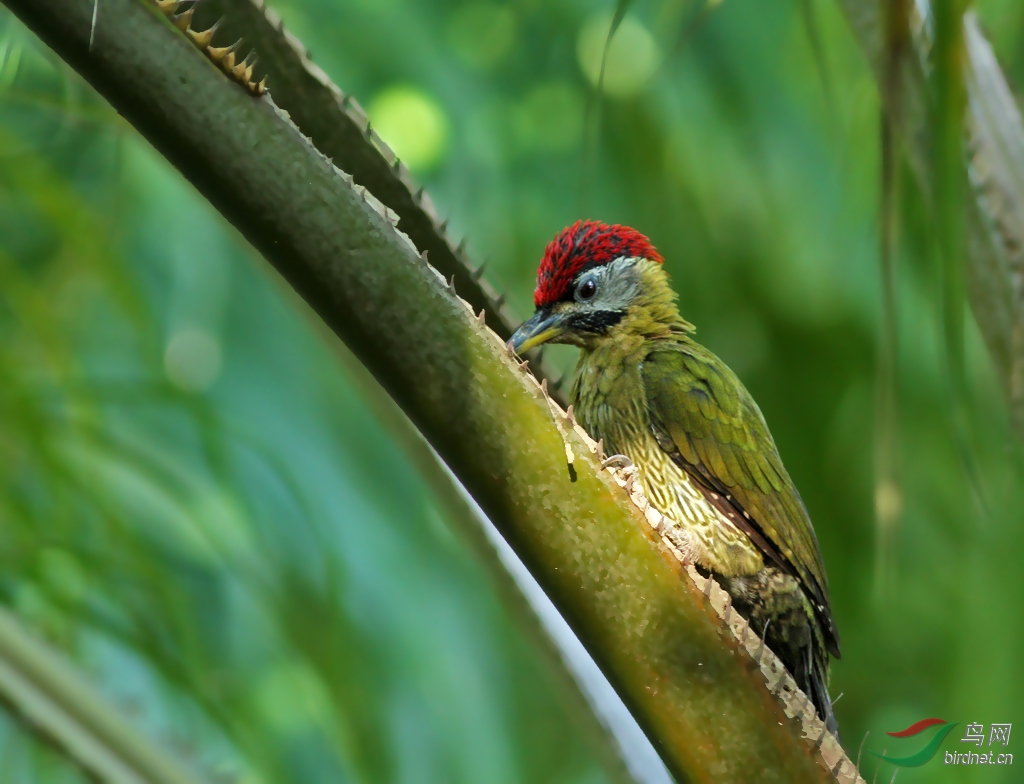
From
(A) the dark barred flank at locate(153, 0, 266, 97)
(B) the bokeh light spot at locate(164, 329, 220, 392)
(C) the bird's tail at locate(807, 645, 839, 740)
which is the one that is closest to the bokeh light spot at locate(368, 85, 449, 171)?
(B) the bokeh light spot at locate(164, 329, 220, 392)

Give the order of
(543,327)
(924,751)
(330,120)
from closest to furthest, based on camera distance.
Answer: (330,120), (924,751), (543,327)

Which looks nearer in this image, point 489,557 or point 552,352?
point 489,557

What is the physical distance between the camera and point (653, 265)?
3197mm

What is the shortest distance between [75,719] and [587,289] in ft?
6.04

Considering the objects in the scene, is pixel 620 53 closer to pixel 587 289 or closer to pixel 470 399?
pixel 587 289

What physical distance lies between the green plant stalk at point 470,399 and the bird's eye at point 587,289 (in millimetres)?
1758

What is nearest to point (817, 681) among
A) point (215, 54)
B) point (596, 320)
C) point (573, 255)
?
point (596, 320)

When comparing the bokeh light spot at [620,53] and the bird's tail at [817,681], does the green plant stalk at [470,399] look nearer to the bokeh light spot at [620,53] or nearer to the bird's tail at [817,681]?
the bird's tail at [817,681]

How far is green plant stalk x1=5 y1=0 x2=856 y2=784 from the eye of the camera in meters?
1.15

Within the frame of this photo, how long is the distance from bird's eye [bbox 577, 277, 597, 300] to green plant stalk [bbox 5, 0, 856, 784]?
5.77 ft

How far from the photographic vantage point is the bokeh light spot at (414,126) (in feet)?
15.2

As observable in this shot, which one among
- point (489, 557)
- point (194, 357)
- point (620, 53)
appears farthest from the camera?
point (620, 53)

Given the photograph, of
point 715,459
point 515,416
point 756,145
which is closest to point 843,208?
point 756,145

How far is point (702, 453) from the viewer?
269 cm
